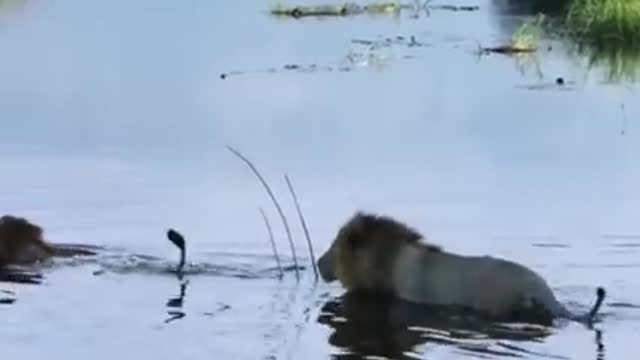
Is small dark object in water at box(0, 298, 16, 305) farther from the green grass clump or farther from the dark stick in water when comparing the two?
the green grass clump

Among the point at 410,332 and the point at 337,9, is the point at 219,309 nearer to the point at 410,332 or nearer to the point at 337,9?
the point at 410,332

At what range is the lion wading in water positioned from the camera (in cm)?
1033

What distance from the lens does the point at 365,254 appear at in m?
11.4

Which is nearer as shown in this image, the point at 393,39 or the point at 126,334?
the point at 126,334

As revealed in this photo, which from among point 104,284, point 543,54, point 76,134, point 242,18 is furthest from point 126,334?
point 242,18

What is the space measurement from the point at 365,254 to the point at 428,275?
0.56m

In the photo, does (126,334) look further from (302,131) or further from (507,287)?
(302,131)

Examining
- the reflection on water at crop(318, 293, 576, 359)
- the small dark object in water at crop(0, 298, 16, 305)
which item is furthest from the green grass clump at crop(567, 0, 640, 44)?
the small dark object in water at crop(0, 298, 16, 305)

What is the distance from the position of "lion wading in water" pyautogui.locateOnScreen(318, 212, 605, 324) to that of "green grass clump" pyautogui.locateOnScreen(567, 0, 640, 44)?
50.7ft

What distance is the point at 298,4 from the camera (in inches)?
1231

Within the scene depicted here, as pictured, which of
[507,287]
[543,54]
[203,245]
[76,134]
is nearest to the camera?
[507,287]

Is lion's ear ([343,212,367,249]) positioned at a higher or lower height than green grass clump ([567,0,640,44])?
lower

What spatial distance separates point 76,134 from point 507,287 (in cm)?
788

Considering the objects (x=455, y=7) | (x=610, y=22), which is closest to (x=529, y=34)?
(x=610, y=22)
